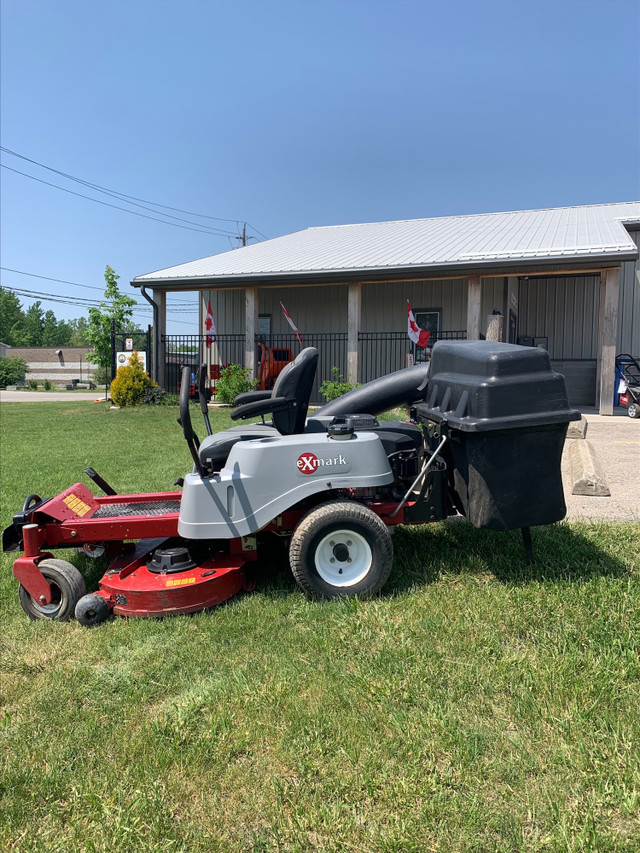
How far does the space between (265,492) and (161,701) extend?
1.13 meters

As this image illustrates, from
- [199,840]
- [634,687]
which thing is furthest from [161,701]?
[634,687]

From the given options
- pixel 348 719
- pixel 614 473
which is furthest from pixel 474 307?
pixel 348 719

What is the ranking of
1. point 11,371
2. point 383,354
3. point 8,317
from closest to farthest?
1. point 383,354
2. point 11,371
3. point 8,317

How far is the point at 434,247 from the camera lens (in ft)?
52.7

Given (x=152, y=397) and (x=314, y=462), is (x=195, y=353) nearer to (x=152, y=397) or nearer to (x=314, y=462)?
(x=152, y=397)

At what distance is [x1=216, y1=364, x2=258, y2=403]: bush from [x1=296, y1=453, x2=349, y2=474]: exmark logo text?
12.0 metres

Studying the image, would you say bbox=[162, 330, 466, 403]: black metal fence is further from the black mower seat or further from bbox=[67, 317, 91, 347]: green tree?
bbox=[67, 317, 91, 347]: green tree

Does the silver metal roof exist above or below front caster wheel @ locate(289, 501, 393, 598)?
above

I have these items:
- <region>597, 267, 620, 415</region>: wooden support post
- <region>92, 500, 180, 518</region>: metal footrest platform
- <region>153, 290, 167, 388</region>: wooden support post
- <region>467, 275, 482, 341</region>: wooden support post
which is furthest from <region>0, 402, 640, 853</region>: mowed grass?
<region>153, 290, 167, 388</region>: wooden support post

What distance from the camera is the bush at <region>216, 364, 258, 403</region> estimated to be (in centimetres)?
1546

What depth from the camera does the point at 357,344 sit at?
1547 cm

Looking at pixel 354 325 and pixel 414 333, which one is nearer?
pixel 414 333

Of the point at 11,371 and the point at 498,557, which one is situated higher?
the point at 11,371

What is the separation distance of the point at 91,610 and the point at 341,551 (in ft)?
4.42
